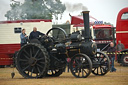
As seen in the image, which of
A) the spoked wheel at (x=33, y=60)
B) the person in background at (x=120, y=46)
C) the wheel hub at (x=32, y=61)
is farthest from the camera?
the person in background at (x=120, y=46)

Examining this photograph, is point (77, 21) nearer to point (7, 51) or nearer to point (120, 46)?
point (120, 46)

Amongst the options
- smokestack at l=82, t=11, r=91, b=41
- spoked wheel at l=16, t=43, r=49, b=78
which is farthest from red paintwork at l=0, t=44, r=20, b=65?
smokestack at l=82, t=11, r=91, b=41

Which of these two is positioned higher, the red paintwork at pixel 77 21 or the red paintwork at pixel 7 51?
the red paintwork at pixel 77 21

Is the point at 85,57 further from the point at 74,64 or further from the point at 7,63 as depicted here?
the point at 7,63

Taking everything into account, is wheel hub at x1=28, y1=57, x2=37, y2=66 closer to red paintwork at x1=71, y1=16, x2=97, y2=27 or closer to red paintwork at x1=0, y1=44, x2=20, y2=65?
red paintwork at x1=0, y1=44, x2=20, y2=65

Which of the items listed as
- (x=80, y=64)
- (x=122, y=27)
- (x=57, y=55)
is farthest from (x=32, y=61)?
(x=122, y=27)

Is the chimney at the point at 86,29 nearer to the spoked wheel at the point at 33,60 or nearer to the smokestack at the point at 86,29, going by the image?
the smokestack at the point at 86,29

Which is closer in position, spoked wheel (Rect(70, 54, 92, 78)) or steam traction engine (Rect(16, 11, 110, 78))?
spoked wheel (Rect(70, 54, 92, 78))

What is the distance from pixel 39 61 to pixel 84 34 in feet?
6.52

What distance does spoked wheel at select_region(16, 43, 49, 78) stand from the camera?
540 inches

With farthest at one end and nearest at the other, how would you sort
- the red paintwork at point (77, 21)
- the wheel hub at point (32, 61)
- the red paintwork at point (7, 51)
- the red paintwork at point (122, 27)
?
the red paintwork at point (77, 21) < the red paintwork at point (122, 27) < the red paintwork at point (7, 51) < the wheel hub at point (32, 61)

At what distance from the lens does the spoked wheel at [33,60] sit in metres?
13.7

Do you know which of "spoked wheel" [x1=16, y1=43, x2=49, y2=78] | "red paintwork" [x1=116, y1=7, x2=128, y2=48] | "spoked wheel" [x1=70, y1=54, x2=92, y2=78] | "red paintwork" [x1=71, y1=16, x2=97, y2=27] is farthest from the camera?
"red paintwork" [x1=71, y1=16, x2=97, y2=27]

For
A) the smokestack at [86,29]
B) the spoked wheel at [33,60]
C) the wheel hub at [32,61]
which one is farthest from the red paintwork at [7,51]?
the smokestack at [86,29]
